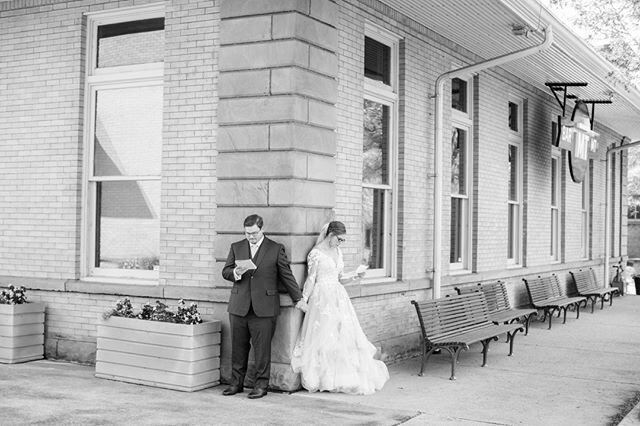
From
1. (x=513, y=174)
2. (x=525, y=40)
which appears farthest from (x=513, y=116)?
(x=525, y=40)

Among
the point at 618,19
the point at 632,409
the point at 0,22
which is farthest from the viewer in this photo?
the point at 618,19

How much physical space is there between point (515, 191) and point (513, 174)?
1.13 ft

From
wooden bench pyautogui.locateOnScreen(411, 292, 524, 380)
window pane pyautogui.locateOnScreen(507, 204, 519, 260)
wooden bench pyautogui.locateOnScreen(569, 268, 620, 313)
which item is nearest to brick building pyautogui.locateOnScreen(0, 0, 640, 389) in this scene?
wooden bench pyautogui.locateOnScreen(411, 292, 524, 380)

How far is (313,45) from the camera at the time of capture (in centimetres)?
899

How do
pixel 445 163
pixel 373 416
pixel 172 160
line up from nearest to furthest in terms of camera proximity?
pixel 373 416
pixel 172 160
pixel 445 163

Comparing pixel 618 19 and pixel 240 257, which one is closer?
pixel 240 257

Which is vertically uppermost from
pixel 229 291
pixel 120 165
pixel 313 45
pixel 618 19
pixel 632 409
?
pixel 618 19

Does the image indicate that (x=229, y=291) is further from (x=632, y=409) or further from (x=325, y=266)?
(x=632, y=409)

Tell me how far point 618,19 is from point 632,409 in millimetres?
14798

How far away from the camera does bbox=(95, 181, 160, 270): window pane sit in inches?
391

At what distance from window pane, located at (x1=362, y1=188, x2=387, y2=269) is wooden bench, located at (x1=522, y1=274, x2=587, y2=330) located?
4.84m

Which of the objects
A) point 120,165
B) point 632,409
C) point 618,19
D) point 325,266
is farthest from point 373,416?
point 618,19

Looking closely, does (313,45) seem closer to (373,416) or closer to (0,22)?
(373,416)

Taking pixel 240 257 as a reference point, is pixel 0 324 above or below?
below
